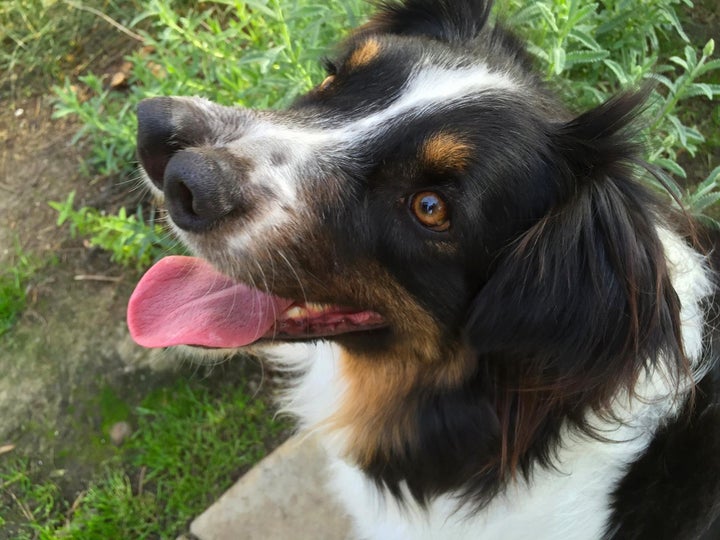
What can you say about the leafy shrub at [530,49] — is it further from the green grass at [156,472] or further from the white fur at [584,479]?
the green grass at [156,472]

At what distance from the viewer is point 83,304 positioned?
12.7ft

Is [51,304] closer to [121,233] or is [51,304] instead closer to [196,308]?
[121,233]

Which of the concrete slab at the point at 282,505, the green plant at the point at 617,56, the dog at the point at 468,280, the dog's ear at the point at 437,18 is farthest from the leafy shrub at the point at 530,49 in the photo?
the concrete slab at the point at 282,505

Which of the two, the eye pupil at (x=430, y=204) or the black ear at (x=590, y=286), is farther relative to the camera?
the eye pupil at (x=430, y=204)

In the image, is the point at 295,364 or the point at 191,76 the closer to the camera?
the point at 295,364

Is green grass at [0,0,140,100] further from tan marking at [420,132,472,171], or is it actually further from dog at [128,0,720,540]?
tan marking at [420,132,472,171]

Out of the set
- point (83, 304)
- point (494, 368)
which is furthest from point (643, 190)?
point (83, 304)

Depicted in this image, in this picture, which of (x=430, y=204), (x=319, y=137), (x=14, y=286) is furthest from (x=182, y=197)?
(x=14, y=286)

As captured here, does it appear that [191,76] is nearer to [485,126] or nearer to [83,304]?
[83,304]

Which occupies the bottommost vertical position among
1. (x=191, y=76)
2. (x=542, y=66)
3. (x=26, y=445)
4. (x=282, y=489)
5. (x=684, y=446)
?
(x=26, y=445)

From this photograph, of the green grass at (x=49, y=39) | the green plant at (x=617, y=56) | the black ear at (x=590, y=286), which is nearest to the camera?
the black ear at (x=590, y=286)

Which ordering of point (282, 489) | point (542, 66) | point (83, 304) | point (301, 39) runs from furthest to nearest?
point (83, 304)
point (282, 489)
point (301, 39)
point (542, 66)

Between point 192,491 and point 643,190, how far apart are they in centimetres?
273

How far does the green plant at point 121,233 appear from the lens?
11.4 ft
